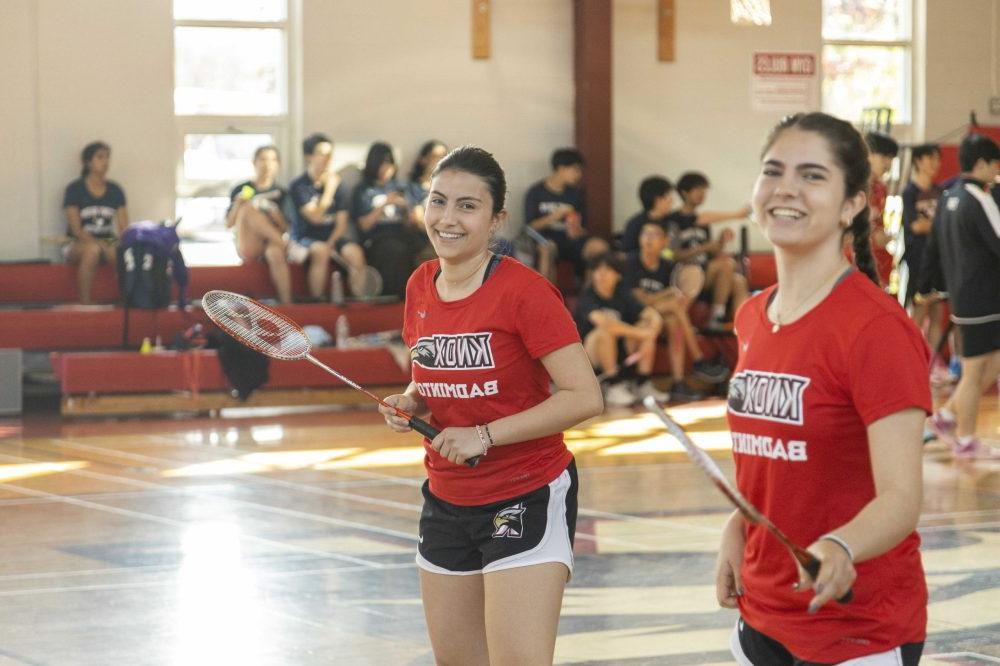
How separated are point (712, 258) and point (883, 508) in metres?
11.9

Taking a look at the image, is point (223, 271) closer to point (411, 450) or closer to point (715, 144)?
point (411, 450)

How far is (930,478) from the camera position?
8656mm

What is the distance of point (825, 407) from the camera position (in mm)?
2473

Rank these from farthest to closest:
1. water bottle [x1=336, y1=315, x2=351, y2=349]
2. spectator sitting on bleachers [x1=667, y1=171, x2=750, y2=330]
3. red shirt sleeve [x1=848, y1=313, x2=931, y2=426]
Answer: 1. spectator sitting on bleachers [x1=667, y1=171, x2=750, y2=330]
2. water bottle [x1=336, y1=315, x2=351, y2=349]
3. red shirt sleeve [x1=848, y1=313, x2=931, y2=426]

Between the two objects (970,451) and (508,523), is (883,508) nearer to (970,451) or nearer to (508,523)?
(508,523)

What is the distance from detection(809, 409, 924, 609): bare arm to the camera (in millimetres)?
2203

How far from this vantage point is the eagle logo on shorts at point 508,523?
3.52 m

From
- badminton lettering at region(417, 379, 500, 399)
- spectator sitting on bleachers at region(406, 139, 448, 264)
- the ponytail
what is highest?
spectator sitting on bleachers at region(406, 139, 448, 264)

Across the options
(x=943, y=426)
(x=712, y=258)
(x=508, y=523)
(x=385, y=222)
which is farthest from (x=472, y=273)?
(x=712, y=258)

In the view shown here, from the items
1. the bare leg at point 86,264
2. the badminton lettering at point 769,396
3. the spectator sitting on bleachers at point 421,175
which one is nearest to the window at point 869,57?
the spectator sitting on bleachers at point 421,175

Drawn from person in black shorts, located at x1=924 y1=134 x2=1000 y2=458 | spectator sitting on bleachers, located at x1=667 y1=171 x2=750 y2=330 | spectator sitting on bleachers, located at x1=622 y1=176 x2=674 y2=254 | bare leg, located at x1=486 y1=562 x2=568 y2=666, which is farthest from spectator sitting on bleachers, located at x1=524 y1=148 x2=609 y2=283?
bare leg, located at x1=486 y1=562 x2=568 y2=666

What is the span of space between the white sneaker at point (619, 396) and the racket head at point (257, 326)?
27.7ft

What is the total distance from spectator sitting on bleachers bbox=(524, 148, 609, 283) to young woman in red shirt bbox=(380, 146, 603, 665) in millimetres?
10552

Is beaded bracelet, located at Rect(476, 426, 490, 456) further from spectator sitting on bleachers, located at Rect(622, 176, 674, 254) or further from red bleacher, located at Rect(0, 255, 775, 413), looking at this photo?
spectator sitting on bleachers, located at Rect(622, 176, 674, 254)
